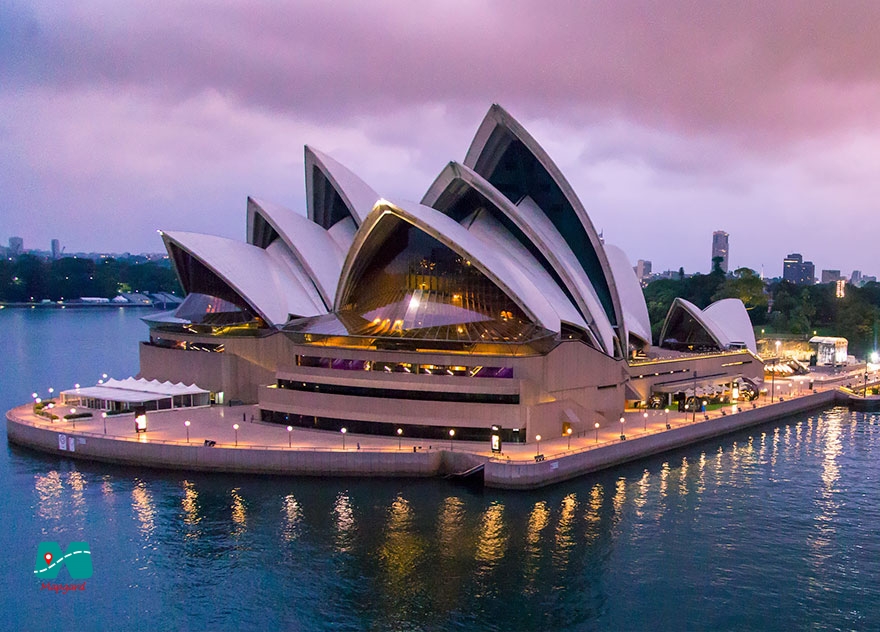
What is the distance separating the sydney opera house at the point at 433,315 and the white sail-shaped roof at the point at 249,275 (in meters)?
0.11

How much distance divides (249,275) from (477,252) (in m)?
17.6

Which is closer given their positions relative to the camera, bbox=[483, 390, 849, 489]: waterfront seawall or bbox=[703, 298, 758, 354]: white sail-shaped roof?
bbox=[483, 390, 849, 489]: waterfront seawall

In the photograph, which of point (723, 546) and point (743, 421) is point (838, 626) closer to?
point (723, 546)

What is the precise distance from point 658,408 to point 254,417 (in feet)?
81.9

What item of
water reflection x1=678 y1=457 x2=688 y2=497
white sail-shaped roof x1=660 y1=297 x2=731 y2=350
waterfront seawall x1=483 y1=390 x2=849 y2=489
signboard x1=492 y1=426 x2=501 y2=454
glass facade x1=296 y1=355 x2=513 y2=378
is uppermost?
white sail-shaped roof x1=660 y1=297 x2=731 y2=350

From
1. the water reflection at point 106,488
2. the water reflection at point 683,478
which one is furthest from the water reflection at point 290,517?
the water reflection at point 683,478

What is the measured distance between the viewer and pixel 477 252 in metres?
37.2

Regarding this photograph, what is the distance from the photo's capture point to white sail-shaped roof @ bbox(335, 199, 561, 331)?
36.8m

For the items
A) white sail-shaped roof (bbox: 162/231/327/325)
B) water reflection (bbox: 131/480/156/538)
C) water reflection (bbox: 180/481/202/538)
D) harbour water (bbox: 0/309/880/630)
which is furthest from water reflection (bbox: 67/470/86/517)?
white sail-shaped roof (bbox: 162/231/327/325)

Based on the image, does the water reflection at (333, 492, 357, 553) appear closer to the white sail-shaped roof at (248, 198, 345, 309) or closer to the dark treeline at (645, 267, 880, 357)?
the white sail-shaped roof at (248, 198, 345, 309)

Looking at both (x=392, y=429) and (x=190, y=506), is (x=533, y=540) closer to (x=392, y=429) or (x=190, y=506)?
(x=392, y=429)

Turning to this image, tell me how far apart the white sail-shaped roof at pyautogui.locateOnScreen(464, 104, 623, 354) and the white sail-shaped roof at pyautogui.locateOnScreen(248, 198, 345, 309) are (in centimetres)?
1200

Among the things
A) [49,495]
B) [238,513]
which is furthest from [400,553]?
[49,495]

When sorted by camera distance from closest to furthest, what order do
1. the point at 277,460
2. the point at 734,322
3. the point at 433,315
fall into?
the point at 277,460
the point at 433,315
the point at 734,322
